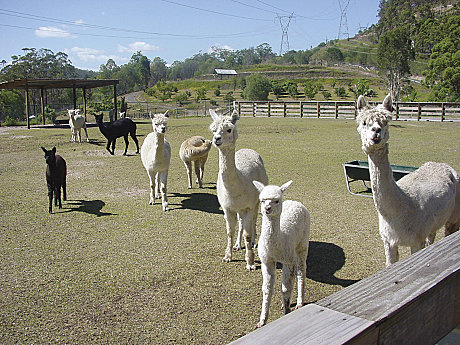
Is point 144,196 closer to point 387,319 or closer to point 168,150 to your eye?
point 168,150

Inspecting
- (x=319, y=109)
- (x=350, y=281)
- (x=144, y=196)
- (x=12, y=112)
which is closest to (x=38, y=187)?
(x=144, y=196)

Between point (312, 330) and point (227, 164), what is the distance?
426 cm

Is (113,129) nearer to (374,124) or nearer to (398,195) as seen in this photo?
(398,195)

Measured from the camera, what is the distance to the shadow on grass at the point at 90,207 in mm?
8227

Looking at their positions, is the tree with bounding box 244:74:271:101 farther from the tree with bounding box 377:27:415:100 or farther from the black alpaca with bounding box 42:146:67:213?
the black alpaca with bounding box 42:146:67:213

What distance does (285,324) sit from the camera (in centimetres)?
107

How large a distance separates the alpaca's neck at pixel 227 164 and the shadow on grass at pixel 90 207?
3767 millimetres

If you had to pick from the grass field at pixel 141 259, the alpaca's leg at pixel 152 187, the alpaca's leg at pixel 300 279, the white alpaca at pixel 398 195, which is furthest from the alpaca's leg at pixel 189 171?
the white alpaca at pixel 398 195

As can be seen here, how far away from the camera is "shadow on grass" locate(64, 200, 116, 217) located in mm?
8227

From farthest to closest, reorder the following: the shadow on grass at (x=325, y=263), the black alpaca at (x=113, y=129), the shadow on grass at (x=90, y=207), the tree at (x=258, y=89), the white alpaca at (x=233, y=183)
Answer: the tree at (x=258, y=89), the black alpaca at (x=113, y=129), the shadow on grass at (x=90, y=207), the white alpaca at (x=233, y=183), the shadow on grass at (x=325, y=263)

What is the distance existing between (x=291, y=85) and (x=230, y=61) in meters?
103

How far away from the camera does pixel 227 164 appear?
5.27 meters

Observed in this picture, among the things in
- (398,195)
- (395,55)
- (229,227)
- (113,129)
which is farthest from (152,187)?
(395,55)

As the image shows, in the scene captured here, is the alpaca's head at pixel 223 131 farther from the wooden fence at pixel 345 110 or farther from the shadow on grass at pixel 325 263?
the wooden fence at pixel 345 110
